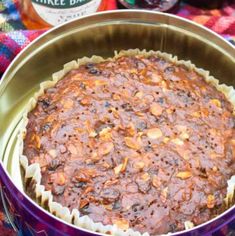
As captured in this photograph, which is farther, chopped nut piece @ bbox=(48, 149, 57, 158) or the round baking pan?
the round baking pan

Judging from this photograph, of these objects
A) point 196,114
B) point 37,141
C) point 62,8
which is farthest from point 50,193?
point 62,8

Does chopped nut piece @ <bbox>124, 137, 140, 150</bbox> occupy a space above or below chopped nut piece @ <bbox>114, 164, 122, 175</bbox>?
above

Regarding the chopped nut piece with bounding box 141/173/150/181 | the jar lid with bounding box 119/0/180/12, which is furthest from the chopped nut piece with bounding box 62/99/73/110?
the jar lid with bounding box 119/0/180/12

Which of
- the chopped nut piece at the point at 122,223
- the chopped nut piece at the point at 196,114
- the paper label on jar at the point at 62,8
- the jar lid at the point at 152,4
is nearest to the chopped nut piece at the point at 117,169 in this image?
the chopped nut piece at the point at 122,223

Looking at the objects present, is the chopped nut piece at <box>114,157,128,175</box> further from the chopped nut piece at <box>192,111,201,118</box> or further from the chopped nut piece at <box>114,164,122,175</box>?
the chopped nut piece at <box>192,111,201,118</box>

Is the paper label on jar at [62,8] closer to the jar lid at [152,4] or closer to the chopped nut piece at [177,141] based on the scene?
the jar lid at [152,4]

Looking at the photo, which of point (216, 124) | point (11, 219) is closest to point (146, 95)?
point (216, 124)

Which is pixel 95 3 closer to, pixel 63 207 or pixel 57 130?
pixel 57 130
